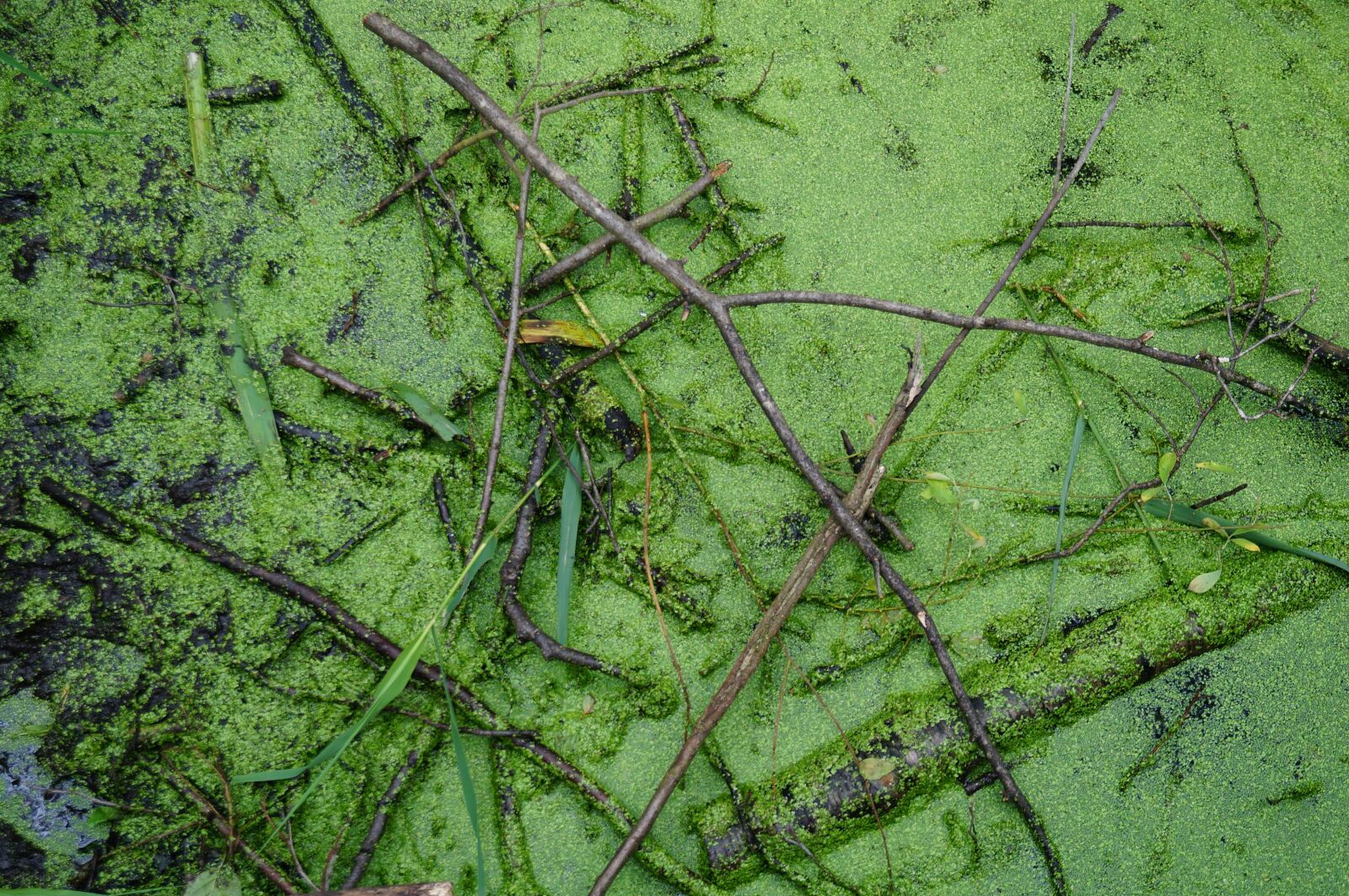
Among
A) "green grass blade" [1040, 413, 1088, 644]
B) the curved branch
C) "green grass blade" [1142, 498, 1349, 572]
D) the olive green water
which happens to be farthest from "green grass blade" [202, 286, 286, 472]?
"green grass blade" [1142, 498, 1349, 572]

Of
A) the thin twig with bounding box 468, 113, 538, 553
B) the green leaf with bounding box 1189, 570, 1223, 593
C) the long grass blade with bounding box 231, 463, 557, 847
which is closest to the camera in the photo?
the long grass blade with bounding box 231, 463, 557, 847

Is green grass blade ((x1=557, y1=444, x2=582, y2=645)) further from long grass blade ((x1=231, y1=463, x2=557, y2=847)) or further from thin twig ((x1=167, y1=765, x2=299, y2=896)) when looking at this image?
thin twig ((x1=167, y1=765, x2=299, y2=896))

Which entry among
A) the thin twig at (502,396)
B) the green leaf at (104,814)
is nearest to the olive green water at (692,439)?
the green leaf at (104,814)

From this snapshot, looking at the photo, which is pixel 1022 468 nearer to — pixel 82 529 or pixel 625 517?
pixel 625 517

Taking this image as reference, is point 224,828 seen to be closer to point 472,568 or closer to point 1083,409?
point 472,568

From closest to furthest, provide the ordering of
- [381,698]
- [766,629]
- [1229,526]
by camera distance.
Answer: [381,698] < [766,629] < [1229,526]

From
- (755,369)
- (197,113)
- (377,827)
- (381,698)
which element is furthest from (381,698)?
(197,113)
